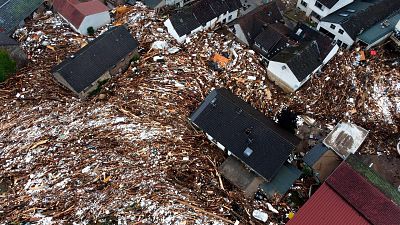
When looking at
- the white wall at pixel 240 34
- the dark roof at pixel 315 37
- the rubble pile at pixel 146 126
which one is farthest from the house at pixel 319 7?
the white wall at pixel 240 34

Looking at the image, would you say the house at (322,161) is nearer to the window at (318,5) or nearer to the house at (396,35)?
the house at (396,35)

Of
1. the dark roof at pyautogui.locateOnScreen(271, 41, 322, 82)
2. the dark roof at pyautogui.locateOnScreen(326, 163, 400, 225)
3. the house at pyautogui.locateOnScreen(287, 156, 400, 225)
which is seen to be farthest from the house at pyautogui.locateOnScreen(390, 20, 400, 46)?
the dark roof at pyautogui.locateOnScreen(326, 163, 400, 225)

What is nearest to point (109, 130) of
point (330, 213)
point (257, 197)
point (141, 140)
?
point (141, 140)

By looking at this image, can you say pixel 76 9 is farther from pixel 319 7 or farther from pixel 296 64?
pixel 319 7

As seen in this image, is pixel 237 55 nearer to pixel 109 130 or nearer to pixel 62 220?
pixel 109 130

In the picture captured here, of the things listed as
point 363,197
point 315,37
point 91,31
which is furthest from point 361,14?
point 91,31

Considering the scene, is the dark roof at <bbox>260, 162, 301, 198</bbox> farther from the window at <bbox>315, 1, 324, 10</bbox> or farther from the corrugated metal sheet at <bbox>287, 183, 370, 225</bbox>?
the window at <bbox>315, 1, 324, 10</bbox>
